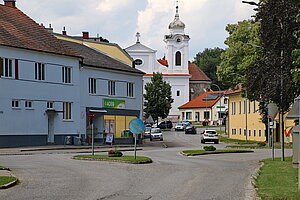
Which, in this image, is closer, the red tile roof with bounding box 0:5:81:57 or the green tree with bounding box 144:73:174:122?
the red tile roof with bounding box 0:5:81:57

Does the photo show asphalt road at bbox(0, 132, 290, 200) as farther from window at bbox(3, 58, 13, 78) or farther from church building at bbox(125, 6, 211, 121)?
church building at bbox(125, 6, 211, 121)

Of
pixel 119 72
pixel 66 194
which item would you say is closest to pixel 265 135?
pixel 119 72

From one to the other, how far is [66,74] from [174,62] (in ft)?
271

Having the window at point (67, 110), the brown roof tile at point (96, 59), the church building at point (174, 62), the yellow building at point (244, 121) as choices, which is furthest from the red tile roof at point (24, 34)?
the church building at point (174, 62)

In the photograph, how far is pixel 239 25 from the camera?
62656 millimetres

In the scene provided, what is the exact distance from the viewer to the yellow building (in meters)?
67.6

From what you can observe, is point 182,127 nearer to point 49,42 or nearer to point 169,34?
point 169,34

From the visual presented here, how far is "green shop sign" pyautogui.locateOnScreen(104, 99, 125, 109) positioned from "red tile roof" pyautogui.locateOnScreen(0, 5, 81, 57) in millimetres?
6426

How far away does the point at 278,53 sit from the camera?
2825 centimetres

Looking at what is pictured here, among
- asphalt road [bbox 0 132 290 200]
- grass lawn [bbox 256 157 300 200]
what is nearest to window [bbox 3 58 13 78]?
asphalt road [bbox 0 132 290 200]

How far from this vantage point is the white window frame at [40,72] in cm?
4733

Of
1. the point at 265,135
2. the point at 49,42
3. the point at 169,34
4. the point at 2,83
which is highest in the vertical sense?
the point at 169,34

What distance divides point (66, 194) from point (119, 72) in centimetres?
4206

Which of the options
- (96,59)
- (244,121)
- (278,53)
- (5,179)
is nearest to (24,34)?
(96,59)
